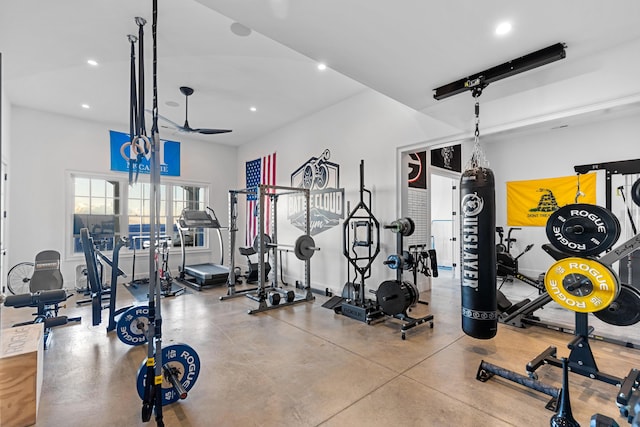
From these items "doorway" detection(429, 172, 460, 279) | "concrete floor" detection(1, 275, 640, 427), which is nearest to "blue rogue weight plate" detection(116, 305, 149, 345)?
"concrete floor" detection(1, 275, 640, 427)

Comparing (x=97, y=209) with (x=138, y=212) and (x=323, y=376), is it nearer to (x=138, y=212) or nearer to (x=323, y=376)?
(x=138, y=212)

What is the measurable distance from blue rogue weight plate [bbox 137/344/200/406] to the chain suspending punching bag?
2468mm

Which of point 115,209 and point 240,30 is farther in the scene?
point 115,209

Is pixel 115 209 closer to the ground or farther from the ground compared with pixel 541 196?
closer to the ground

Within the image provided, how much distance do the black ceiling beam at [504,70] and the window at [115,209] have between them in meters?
5.94

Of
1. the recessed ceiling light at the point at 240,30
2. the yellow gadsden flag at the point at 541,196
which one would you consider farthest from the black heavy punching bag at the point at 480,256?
the yellow gadsden flag at the point at 541,196

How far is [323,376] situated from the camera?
9.97ft

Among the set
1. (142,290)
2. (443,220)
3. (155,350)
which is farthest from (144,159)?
(443,220)

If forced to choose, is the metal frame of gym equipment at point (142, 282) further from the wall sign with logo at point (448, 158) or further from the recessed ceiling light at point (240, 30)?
the wall sign with logo at point (448, 158)

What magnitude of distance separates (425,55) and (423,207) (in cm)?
370

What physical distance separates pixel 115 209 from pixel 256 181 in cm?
342

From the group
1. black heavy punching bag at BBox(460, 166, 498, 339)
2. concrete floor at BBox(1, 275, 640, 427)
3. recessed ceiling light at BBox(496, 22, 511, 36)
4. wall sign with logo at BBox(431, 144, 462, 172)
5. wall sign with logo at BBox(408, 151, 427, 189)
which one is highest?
recessed ceiling light at BBox(496, 22, 511, 36)

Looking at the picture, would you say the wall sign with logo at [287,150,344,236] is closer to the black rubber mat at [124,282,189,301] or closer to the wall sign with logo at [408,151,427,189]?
the wall sign with logo at [408,151,427,189]

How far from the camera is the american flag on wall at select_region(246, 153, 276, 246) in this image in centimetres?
804
